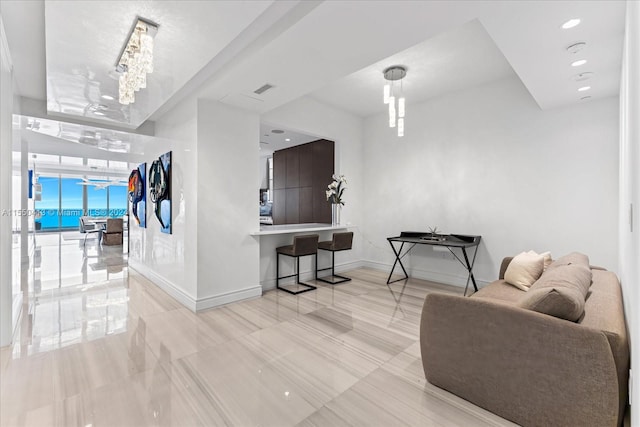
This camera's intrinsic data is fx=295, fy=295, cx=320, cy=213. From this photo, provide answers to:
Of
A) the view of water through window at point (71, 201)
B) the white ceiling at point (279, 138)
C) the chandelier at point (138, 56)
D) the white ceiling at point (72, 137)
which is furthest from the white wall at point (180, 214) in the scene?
the view of water through window at point (71, 201)

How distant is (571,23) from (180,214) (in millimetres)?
4321

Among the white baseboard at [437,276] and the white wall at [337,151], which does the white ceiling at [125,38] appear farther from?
the white baseboard at [437,276]

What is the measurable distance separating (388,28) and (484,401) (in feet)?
8.53

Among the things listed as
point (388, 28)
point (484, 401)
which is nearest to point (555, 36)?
point (388, 28)

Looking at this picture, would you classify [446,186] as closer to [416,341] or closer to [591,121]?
[591,121]

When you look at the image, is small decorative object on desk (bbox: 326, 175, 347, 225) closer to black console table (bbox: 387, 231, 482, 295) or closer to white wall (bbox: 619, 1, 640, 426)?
black console table (bbox: 387, 231, 482, 295)

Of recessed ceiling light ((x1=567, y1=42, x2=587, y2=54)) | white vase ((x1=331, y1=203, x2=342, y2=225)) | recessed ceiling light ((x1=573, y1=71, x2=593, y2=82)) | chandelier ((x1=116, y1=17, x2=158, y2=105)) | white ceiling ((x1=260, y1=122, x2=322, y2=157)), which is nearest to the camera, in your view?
chandelier ((x1=116, y1=17, x2=158, y2=105))

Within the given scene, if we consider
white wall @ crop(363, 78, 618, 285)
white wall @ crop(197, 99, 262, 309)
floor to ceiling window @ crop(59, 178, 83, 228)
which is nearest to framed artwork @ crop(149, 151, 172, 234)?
white wall @ crop(197, 99, 262, 309)

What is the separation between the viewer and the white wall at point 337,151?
4523 mm

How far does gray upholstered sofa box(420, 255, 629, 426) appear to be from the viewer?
1.44m

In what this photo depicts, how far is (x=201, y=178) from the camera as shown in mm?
3602

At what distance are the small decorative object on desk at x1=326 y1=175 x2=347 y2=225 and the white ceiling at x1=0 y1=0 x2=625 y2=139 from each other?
197 cm

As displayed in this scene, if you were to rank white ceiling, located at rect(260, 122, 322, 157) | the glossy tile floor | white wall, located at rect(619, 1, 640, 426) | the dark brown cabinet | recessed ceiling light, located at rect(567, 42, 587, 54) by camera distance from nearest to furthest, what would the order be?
white wall, located at rect(619, 1, 640, 426), the glossy tile floor, recessed ceiling light, located at rect(567, 42, 587, 54), white ceiling, located at rect(260, 122, 322, 157), the dark brown cabinet

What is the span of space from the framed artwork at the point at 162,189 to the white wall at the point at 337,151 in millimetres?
1450
